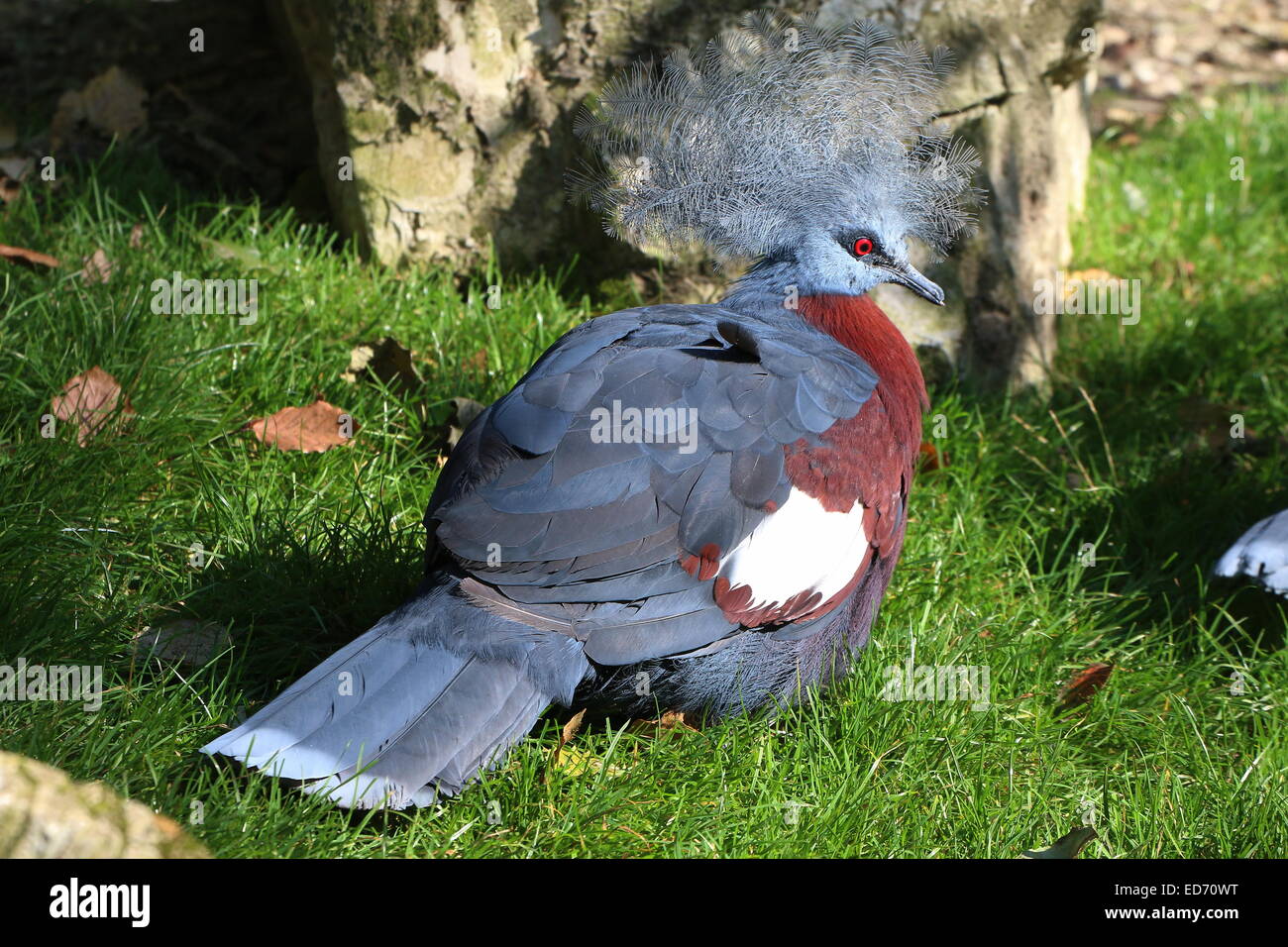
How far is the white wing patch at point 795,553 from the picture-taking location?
259 cm

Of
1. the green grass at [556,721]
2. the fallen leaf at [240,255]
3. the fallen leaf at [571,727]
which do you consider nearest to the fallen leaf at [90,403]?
the green grass at [556,721]

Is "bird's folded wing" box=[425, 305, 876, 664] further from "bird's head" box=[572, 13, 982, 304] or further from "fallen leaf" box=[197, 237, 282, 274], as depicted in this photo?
"fallen leaf" box=[197, 237, 282, 274]

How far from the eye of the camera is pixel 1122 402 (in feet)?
14.3

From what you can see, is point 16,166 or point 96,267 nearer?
point 96,267

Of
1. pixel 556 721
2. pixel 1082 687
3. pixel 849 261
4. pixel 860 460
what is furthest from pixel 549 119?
pixel 1082 687

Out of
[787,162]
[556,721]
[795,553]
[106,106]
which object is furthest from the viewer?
[106,106]

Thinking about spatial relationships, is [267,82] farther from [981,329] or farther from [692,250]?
[981,329]

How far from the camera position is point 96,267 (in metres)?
3.74

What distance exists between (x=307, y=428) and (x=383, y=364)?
0.40 metres

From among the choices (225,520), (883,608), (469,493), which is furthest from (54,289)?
(883,608)

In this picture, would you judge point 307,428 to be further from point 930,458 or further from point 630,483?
point 930,458

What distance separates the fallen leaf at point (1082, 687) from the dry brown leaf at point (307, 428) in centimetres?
208

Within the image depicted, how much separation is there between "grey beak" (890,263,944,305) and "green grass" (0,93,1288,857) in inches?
29.8

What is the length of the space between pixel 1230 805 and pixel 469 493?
5.96ft
